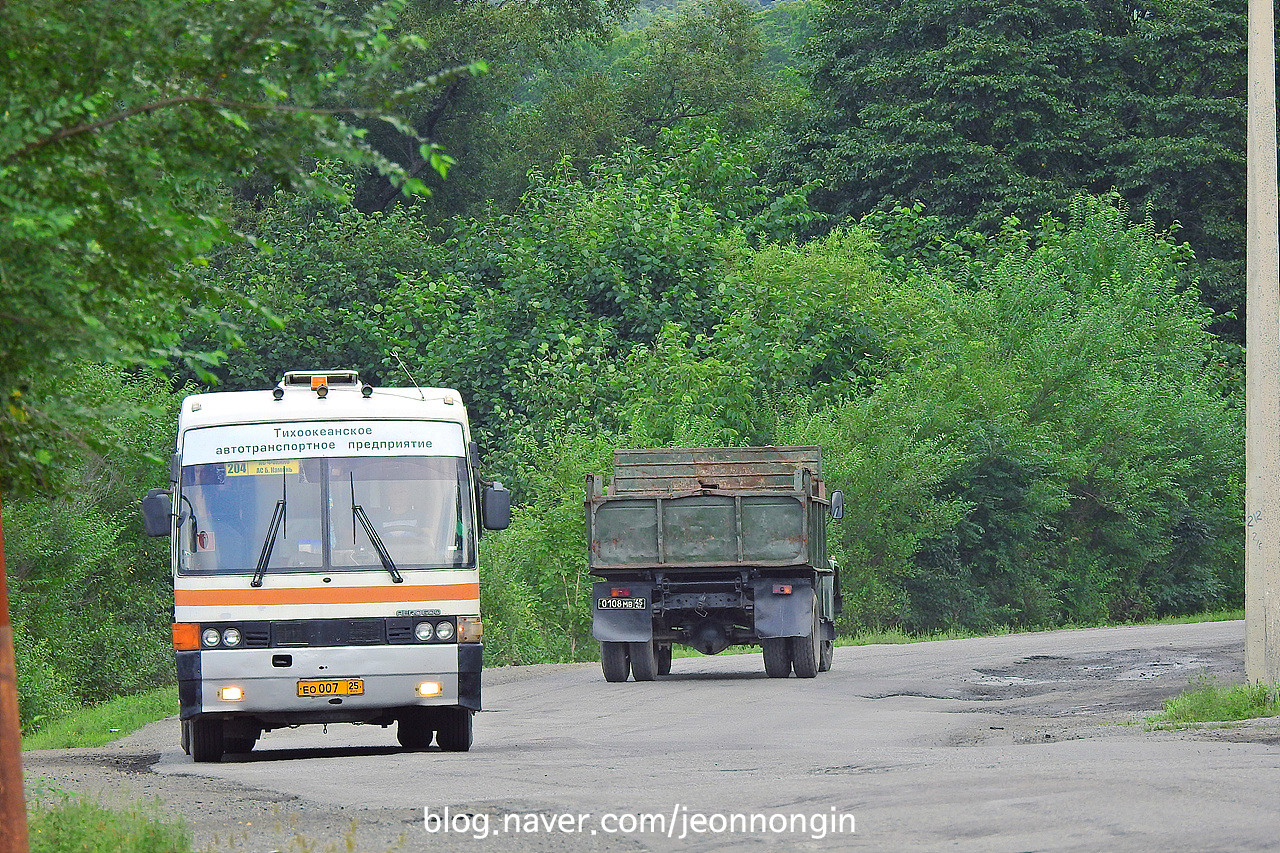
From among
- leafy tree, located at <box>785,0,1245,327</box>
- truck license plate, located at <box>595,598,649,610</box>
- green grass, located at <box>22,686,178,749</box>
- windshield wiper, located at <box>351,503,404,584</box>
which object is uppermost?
leafy tree, located at <box>785,0,1245,327</box>

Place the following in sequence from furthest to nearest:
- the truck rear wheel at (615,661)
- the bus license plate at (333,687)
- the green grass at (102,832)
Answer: the truck rear wheel at (615,661) → the bus license plate at (333,687) → the green grass at (102,832)

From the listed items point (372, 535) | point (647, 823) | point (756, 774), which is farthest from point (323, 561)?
point (647, 823)

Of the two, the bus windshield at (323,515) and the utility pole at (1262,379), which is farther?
the utility pole at (1262,379)

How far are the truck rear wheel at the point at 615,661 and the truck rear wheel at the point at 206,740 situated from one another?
8335mm

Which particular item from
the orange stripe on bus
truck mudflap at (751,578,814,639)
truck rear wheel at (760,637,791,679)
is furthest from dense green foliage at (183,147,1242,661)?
the orange stripe on bus

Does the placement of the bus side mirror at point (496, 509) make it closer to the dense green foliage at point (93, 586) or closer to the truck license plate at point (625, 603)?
the truck license plate at point (625, 603)

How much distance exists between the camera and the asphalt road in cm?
933

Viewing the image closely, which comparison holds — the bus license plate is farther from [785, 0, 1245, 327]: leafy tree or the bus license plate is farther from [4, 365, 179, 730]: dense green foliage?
[785, 0, 1245, 327]: leafy tree

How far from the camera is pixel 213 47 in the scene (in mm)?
7207

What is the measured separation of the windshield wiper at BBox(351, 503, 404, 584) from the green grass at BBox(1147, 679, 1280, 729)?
252 inches

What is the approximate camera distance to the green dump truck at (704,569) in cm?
2178

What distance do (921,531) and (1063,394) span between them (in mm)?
5794

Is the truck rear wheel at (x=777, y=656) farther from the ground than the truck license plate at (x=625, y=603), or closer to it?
closer to it

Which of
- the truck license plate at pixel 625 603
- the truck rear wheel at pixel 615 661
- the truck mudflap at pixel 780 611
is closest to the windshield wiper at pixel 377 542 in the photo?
the truck license plate at pixel 625 603
